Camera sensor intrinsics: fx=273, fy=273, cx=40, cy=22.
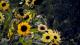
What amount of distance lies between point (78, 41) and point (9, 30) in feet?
3.92

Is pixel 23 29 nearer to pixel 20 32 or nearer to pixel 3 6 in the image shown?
pixel 20 32

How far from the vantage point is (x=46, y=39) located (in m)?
2.35

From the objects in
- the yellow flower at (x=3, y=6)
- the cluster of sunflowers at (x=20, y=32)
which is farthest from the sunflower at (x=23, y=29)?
the yellow flower at (x=3, y=6)

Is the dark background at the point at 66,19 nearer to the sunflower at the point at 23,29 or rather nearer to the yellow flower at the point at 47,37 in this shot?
the yellow flower at the point at 47,37

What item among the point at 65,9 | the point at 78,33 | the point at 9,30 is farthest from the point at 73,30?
the point at 9,30

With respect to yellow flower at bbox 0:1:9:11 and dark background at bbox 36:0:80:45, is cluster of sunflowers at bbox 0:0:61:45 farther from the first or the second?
dark background at bbox 36:0:80:45

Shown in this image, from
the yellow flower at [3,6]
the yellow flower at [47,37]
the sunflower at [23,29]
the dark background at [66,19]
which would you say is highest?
the yellow flower at [3,6]

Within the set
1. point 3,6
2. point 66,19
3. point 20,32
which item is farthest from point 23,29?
point 66,19

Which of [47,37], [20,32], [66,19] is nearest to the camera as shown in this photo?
[20,32]

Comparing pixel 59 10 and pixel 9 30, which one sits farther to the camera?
pixel 59 10

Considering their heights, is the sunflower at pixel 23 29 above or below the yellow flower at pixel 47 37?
above

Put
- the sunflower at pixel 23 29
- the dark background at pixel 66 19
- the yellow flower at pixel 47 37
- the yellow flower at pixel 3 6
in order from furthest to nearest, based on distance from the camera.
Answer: the dark background at pixel 66 19, the yellow flower at pixel 3 6, the yellow flower at pixel 47 37, the sunflower at pixel 23 29

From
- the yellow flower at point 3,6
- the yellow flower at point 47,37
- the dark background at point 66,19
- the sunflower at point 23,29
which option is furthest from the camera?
the dark background at point 66,19

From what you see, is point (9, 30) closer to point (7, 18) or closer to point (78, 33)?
point (7, 18)
